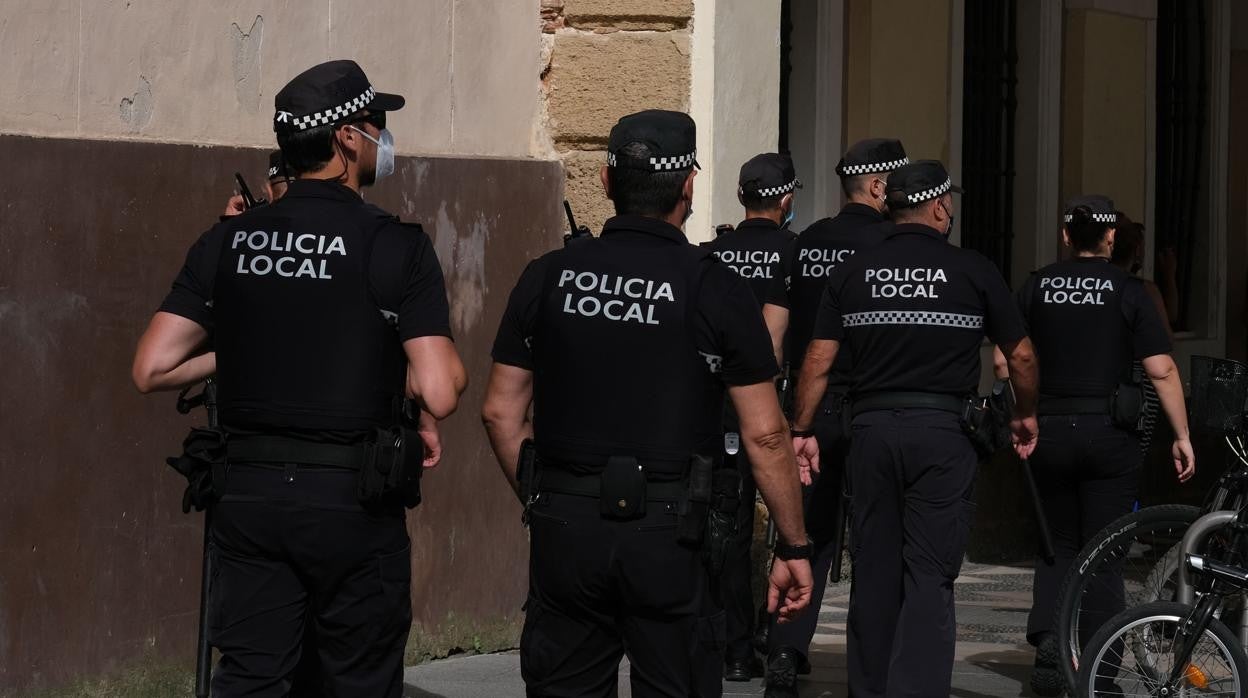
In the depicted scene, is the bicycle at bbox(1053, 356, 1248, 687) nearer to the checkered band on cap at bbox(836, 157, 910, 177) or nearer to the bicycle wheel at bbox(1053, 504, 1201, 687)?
the bicycle wheel at bbox(1053, 504, 1201, 687)

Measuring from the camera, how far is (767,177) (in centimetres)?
838

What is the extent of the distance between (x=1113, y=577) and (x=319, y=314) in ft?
11.8

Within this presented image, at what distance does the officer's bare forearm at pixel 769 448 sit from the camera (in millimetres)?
4891

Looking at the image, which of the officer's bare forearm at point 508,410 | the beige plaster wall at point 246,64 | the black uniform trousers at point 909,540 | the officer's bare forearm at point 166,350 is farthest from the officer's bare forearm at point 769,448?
the beige plaster wall at point 246,64

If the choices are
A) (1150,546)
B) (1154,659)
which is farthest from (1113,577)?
(1154,659)

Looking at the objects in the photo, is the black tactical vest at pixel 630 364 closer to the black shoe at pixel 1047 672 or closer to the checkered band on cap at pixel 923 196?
the checkered band on cap at pixel 923 196

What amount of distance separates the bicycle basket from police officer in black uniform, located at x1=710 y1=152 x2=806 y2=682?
170 cm

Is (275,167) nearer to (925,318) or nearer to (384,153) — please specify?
(384,153)

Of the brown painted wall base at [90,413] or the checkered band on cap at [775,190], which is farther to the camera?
the checkered band on cap at [775,190]

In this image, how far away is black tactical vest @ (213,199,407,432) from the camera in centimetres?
493

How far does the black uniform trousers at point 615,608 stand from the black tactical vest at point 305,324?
20.0 inches

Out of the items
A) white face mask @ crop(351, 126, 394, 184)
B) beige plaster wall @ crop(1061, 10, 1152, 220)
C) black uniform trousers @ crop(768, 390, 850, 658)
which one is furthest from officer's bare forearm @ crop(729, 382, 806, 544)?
beige plaster wall @ crop(1061, 10, 1152, 220)

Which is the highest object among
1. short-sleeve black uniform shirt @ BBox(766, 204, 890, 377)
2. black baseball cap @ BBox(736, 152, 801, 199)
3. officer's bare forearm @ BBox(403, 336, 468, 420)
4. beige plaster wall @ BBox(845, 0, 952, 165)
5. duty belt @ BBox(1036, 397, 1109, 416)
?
beige plaster wall @ BBox(845, 0, 952, 165)

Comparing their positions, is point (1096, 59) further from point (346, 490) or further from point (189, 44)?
point (346, 490)
